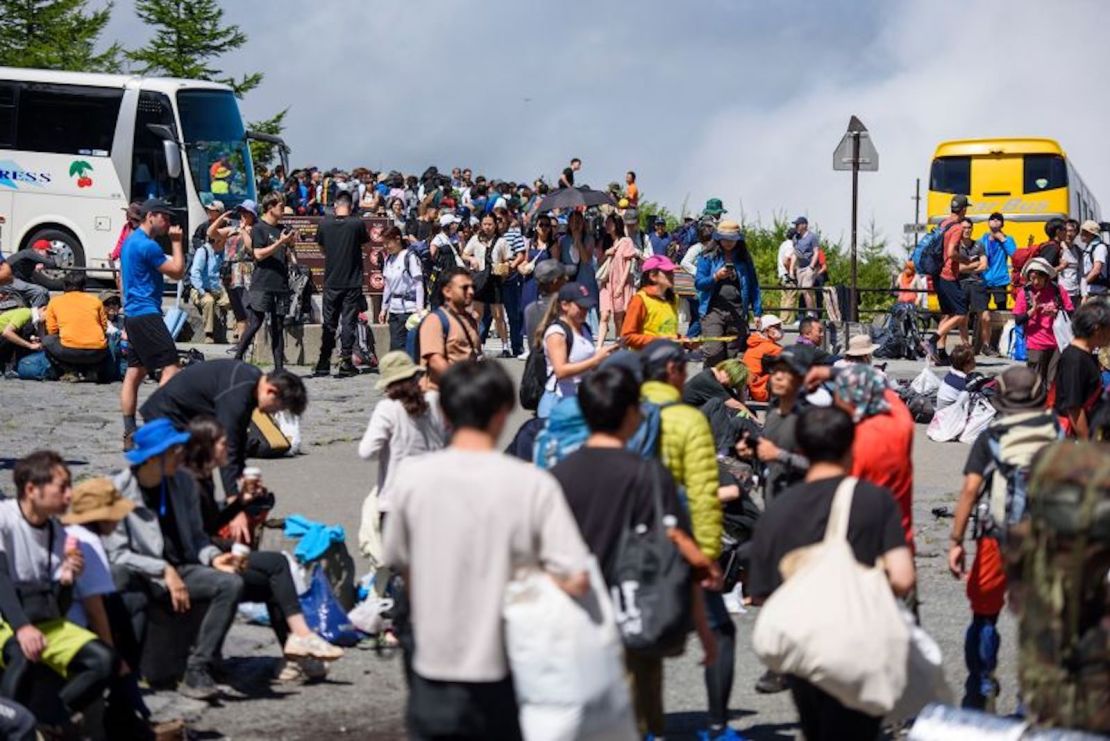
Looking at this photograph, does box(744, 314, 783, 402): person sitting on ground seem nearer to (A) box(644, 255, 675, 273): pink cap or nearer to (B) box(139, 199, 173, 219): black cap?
(A) box(644, 255, 675, 273): pink cap

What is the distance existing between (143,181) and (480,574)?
27.4 meters

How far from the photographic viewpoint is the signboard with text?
25953 millimetres

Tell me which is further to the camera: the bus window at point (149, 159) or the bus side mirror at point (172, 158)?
the bus window at point (149, 159)

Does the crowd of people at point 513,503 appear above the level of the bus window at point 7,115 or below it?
below

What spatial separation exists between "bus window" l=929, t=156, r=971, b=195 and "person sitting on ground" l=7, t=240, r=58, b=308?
1739 cm

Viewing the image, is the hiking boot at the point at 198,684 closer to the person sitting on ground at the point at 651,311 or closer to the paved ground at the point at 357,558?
the paved ground at the point at 357,558

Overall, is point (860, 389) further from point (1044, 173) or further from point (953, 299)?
point (1044, 173)

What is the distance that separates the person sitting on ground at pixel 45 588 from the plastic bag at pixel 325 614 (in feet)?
6.74

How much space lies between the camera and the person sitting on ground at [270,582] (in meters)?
9.46

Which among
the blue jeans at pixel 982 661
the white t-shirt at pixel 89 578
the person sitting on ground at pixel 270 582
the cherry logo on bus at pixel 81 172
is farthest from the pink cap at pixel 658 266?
the cherry logo on bus at pixel 81 172

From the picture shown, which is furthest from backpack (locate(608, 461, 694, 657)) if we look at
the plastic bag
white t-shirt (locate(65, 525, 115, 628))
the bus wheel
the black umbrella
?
the bus wheel

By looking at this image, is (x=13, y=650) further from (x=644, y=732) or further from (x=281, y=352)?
(x=281, y=352)

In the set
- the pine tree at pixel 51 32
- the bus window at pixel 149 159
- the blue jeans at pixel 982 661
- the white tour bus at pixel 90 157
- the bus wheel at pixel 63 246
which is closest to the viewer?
the blue jeans at pixel 982 661

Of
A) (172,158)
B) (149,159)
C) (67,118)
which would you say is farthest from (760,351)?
(67,118)
